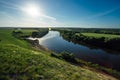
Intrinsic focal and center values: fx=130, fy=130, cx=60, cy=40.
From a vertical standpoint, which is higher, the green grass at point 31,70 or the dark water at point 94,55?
the green grass at point 31,70

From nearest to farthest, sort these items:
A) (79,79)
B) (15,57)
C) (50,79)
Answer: (50,79) < (79,79) < (15,57)

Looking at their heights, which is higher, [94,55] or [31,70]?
[31,70]

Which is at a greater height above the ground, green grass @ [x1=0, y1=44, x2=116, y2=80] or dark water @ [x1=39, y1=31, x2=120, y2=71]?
green grass @ [x1=0, y1=44, x2=116, y2=80]

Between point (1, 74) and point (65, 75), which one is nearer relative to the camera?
point (1, 74)

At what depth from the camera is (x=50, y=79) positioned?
10180 millimetres

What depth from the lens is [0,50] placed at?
16109 mm

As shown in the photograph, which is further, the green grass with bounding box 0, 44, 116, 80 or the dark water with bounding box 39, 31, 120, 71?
the dark water with bounding box 39, 31, 120, 71

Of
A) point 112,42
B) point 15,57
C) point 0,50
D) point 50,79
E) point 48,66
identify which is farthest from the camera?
point 112,42

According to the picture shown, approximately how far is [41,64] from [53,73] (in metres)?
2.12

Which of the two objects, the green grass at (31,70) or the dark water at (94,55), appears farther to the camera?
the dark water at (94,55)

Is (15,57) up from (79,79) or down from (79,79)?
up

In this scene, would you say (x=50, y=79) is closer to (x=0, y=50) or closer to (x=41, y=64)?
(x=41, y=64)

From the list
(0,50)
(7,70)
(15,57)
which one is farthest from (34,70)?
(0,50)

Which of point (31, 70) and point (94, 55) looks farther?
point (94, 55)
